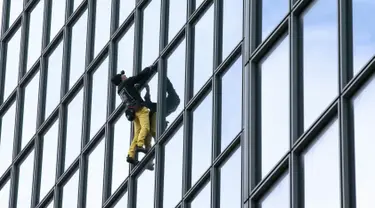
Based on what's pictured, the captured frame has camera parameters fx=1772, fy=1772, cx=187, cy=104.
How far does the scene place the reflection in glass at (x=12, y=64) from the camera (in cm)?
4809

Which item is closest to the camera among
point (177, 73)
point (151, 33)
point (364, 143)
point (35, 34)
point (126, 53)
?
point (364, 143)

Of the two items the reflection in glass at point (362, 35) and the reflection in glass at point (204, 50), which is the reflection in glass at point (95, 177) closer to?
the reflection in glass at point (204, 50)

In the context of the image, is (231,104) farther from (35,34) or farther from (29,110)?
(35,34)

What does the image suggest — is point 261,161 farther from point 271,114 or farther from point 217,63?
point 217,63

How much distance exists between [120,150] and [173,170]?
318cm

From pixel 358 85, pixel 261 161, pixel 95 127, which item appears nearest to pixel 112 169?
pixel 95 127

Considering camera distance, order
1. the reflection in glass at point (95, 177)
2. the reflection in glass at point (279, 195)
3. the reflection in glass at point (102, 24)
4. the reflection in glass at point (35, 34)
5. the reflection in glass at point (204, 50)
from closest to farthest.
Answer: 1. the reflection in glass at point (279, 195)
2. the reflection in glass at point (204, 50)
3. the reflection in glass at point (95, 177)
4. the reflection in glass at point (102, 24)
5. the reflection in glass at point (35, 34)

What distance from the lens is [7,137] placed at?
47219mm

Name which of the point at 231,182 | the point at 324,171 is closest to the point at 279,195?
the point at 324,171

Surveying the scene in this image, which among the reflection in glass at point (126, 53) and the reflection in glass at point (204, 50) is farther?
the reflection in glass at point (126, 53)

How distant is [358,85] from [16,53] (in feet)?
65.5

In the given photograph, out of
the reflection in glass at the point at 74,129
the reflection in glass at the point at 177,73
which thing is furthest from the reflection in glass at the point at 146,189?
the reflection in glass at the point at 74,129

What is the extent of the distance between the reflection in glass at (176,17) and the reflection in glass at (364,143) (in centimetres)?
1011

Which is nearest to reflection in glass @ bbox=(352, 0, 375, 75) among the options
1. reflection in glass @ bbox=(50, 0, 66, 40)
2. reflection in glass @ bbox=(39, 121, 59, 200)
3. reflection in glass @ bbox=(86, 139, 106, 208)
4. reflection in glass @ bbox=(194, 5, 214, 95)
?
reflection in glass @ bbox=(194, 5, 214, 95)
